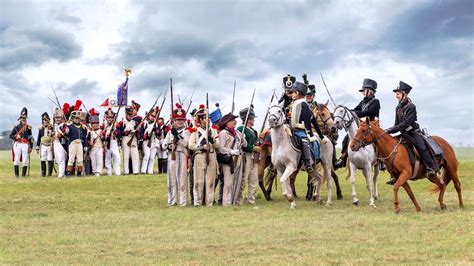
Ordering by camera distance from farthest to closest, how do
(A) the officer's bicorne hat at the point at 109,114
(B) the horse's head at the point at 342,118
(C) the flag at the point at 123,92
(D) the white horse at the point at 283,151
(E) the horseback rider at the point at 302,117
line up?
(C) the flag at the point at 123,92 → (A) the officer's bicorne hat at the point at 109,114 → (B) the horse's head at the point at 342,118 → (E) the horseback rider at the point at 302,117 → (D) the white horse at the point at 283,151

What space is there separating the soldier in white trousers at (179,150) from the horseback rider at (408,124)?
4859 millimetres

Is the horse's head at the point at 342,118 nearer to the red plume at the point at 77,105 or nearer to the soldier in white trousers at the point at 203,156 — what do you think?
the soldier in white trousers at the point at 203,156

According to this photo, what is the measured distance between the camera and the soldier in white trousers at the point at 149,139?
83.4ft

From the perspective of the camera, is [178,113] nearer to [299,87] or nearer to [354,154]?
[299,87]

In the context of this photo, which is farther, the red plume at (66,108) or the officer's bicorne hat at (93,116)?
the red plume at (66,108)

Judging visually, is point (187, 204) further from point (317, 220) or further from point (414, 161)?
point (414, 161)

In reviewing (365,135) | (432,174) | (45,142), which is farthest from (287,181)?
(45,142)

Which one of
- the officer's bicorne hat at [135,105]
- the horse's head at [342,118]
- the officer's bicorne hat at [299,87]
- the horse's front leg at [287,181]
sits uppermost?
the officer's bicorne hat at [135,105]

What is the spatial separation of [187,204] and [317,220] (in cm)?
461

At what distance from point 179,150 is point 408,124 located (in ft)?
17.8

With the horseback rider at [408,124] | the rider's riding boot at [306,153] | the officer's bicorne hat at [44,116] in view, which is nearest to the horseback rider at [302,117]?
the rider's riding boot at [306,153]

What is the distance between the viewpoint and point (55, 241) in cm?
1066

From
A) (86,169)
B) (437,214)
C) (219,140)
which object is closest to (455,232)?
(437,214)

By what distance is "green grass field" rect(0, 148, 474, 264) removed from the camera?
9039mm
